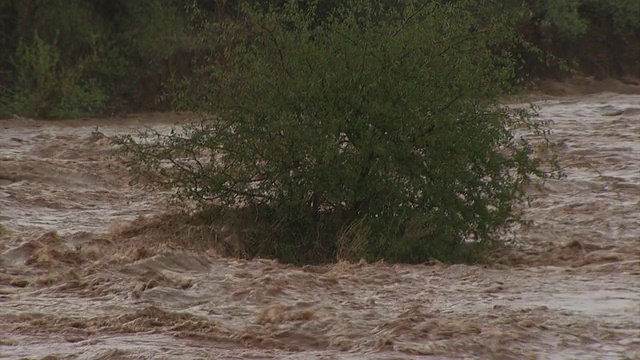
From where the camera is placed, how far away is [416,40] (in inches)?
384

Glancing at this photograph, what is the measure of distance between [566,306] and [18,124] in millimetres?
11391

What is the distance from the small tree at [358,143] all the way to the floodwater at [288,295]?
574mm

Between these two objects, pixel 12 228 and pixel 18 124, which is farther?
pixel 18 124

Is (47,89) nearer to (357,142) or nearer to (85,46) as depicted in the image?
(85,46)

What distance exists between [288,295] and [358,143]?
108 inches

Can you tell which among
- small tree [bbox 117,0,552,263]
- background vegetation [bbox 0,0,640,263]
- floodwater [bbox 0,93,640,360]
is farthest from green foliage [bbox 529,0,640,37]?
small tree [bbox 117,0,552,263]

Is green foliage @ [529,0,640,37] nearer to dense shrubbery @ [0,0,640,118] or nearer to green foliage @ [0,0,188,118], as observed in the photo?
dense shrubbery @ [0,0,640,118]

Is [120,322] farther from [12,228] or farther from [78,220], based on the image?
[78,220]

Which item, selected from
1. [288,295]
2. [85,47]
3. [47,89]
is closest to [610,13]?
[85,47]

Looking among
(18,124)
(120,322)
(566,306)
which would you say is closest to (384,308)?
(566,306)

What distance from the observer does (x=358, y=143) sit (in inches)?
374

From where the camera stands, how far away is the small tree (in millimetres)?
9477

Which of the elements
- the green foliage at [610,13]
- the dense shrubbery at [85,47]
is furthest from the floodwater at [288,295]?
the green foliage at [610,13]

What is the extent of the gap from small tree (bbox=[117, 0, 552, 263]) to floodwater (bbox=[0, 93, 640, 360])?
1.88 ft
